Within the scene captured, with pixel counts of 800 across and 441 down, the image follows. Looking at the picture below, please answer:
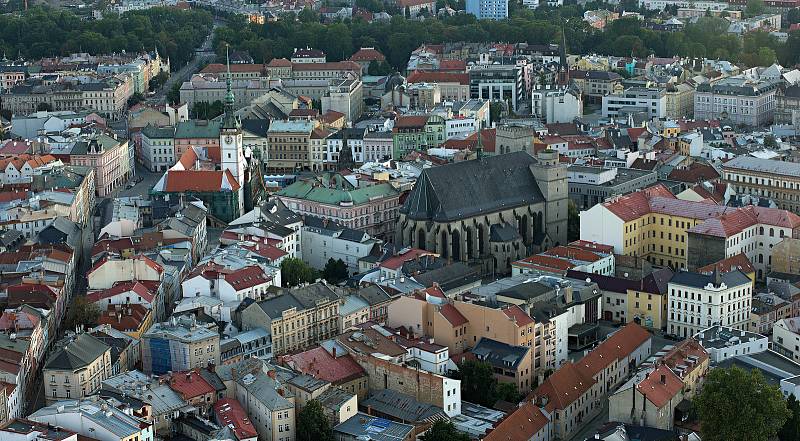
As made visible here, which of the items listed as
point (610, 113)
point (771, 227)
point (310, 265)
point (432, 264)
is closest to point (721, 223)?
point (771, 227)

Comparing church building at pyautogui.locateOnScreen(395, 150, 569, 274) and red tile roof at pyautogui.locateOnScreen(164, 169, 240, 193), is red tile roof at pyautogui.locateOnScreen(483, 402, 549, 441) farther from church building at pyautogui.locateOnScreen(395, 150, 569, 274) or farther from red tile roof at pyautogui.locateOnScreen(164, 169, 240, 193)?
red tile roof at pyautogui.locateOnScreen(164, 169, 240, 193)

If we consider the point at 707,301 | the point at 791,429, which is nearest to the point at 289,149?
the point at 707,301

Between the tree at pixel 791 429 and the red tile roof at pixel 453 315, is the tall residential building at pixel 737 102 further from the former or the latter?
the tree at pixel 791 429

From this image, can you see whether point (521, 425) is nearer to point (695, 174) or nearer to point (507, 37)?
point (695, 174)

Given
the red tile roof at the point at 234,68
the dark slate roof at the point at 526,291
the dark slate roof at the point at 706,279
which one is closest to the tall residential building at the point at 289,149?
the red tile roof at the point at 234,68

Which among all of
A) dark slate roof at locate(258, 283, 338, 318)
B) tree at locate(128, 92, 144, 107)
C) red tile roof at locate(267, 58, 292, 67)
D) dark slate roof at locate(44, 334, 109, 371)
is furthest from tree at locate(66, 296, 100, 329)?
red tile roof at locate(267, 58, 292, 67)

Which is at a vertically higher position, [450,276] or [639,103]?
[639,103]
